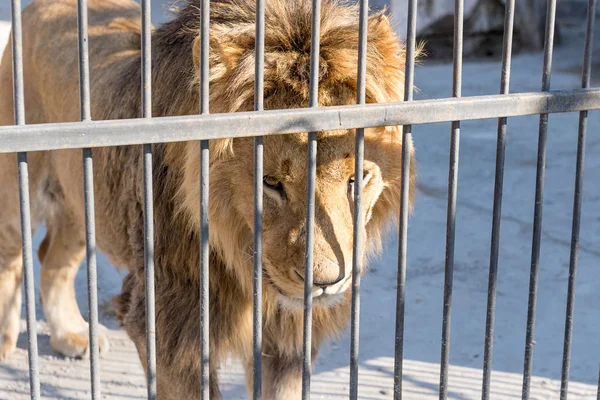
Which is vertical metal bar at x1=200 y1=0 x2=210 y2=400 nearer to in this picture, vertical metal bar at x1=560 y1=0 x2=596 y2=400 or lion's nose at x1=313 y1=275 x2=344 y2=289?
lion's nose at x1=313 y1=275 x2=344 y2=289

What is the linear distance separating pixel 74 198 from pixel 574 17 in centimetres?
779

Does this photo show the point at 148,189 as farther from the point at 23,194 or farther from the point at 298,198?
the point at 298,198

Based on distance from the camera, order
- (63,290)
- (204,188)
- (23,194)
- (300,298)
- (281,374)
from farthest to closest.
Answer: (63,290) < (281,374) < (300,298) < (204,188) < (23,194)

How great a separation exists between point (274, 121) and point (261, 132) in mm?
34

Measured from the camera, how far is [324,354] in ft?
12.1

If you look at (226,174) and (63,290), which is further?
(63,290)

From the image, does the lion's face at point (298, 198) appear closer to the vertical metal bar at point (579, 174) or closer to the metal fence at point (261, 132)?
the metal fence at point (261, 132)

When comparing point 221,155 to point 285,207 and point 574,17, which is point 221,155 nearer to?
point 285,207

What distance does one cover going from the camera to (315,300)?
83.0 inches

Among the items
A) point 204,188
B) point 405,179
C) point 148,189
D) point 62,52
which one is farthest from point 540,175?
point 62,52

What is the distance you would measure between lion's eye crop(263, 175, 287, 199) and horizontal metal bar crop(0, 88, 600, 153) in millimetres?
370

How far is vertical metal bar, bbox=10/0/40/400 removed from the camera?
59.5 inches

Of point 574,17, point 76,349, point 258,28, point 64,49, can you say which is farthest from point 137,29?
point 574,17

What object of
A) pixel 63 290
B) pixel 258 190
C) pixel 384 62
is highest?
pixel 384 62
